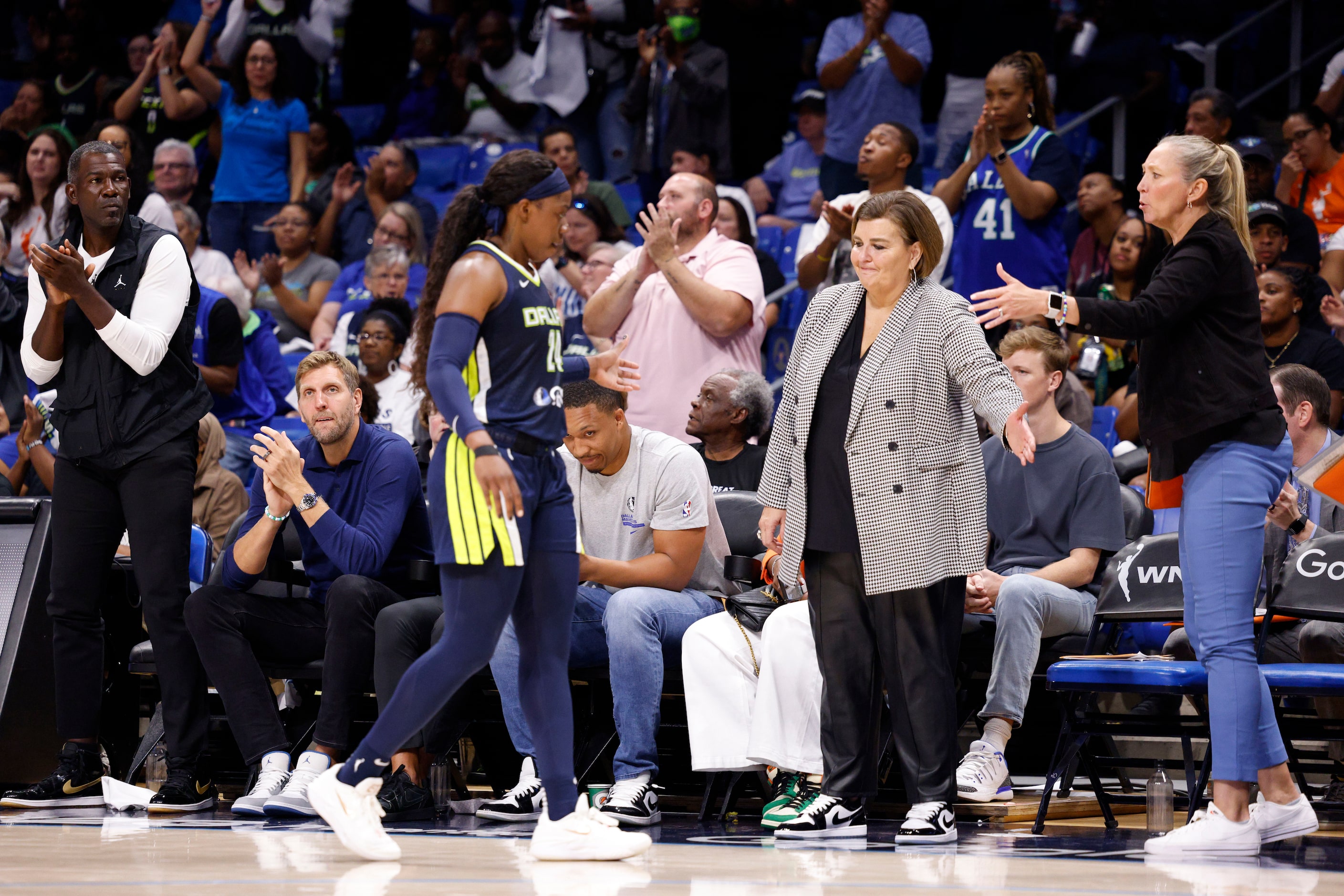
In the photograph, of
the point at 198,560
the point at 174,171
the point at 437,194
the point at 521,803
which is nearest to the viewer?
the point at 521,803

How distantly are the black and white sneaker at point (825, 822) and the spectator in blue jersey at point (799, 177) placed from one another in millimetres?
5902

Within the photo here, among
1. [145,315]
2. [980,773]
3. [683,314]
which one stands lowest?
[980,773]

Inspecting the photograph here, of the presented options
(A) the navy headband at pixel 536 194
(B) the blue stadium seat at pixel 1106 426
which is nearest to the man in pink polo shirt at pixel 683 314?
(B) the blue stadium seat at pixel 1106 426

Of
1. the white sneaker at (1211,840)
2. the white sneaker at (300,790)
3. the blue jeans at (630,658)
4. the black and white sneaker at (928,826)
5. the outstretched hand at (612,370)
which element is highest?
the outstretched hand at (612,370)

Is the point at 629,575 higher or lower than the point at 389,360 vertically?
lower

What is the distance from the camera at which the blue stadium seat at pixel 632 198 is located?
10242 millimetres

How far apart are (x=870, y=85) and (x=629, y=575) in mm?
4940

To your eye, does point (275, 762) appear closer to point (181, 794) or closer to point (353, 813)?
point (181, 794)

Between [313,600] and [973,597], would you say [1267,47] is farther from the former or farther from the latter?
[313,600]

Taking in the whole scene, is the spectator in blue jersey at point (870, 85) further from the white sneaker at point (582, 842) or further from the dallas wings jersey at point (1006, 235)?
the white sneaker at point (582, 842)

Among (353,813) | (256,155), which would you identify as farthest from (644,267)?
(256,155)

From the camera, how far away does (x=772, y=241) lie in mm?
9758

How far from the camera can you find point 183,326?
5.14 meters

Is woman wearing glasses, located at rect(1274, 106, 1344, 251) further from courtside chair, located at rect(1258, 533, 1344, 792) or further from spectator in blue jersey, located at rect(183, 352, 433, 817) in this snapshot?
spectator in blue jersey, located at rect(183, 352, 433, 817)
